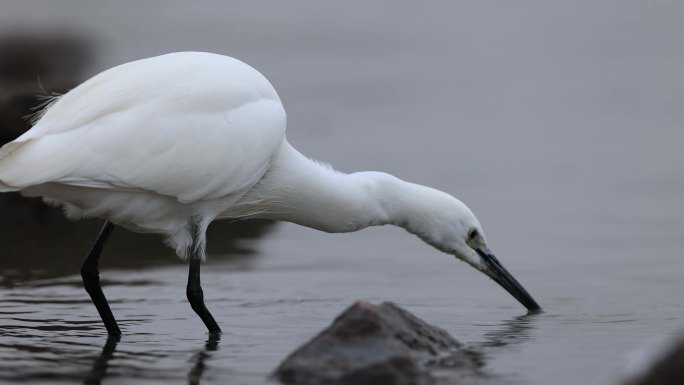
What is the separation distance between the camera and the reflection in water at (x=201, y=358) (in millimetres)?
7328

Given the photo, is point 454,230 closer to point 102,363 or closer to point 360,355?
point 360,355

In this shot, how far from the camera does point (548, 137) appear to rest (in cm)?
1677

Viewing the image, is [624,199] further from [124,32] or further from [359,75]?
[124,32]

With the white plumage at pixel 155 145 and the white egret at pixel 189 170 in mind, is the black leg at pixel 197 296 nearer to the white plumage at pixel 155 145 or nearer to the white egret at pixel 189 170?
the white egret at pixel 189 170

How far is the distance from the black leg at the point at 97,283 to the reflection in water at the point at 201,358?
62 cm

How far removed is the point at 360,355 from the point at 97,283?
2.59 m

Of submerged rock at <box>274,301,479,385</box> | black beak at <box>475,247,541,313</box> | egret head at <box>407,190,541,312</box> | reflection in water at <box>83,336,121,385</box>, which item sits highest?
egret head at <box>407,190,541,312</box>

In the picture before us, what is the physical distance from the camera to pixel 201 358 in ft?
25.8

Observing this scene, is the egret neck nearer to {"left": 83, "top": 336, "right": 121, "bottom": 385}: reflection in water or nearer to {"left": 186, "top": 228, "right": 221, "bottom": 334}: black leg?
{"left": 186, "top": 228, "right": 221, "bottom": 334}: black leg

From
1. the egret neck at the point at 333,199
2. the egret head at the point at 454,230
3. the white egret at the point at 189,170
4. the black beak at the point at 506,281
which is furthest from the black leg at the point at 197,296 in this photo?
the black beak at the point at 506,281

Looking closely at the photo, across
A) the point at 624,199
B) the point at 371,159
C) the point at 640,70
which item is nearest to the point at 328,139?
the point at 371,159

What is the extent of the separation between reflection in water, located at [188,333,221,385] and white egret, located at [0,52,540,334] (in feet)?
0.75

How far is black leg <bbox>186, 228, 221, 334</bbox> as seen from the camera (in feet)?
28.7

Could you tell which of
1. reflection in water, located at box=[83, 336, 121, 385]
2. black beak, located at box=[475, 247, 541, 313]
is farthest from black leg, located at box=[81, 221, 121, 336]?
black beak, located at box=[475, 247, 541, 313]
